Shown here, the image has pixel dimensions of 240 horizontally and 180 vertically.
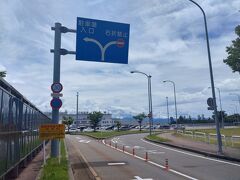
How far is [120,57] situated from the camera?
1762 centimetres

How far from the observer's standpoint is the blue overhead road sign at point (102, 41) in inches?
667

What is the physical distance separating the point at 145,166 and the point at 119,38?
22.3 feet

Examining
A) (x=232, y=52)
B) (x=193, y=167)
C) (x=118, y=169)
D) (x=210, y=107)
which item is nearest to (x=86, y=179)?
(x=118, y=169)

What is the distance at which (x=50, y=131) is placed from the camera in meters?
14.1

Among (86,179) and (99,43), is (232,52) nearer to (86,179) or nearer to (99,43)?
(99,43)

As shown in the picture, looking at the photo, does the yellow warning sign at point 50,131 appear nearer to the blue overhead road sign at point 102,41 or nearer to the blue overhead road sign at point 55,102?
the blue overhead road sign at point 55,102

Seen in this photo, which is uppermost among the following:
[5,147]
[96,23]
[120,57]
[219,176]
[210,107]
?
[96,23]

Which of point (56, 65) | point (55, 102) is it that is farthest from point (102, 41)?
point (55, 102)

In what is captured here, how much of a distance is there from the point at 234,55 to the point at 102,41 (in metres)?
8.60

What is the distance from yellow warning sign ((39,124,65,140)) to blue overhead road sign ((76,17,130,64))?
4130 mm

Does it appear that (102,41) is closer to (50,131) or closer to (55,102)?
(55,102)

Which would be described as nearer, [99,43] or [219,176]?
[219,176]

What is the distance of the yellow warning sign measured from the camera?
14.0 metres

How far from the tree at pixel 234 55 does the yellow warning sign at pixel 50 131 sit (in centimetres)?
1172
